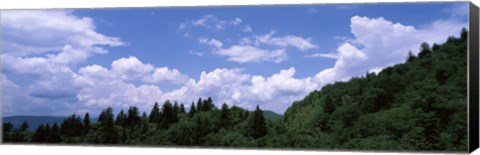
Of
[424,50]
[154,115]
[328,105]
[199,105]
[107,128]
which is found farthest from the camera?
[107,128]

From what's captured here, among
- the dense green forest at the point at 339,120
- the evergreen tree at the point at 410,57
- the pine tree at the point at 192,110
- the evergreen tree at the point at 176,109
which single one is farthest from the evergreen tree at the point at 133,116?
the evergreen tree at the point at 410,57

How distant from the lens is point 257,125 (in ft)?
39.7

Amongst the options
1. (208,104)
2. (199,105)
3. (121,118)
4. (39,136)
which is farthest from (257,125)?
(39,136)

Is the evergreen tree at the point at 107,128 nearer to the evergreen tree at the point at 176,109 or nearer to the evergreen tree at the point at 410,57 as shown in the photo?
the evergreen tree at the point at 176,109

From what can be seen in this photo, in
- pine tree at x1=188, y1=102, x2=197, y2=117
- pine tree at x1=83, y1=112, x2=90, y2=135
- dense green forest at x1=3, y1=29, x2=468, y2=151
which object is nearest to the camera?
dense green forest at x1=3, y1=29, x2=468, y2=151

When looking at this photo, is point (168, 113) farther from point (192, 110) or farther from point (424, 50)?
point (424, 50)

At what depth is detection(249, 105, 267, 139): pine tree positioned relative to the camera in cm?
1201

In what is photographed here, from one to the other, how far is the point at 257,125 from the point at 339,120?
3.75 ft

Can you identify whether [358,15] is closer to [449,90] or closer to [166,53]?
[449,90]

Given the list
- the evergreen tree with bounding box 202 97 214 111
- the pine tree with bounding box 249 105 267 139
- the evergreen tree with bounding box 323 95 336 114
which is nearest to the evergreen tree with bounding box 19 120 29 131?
the evergreen tree with bounding box 202 97 214 111

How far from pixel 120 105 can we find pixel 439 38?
14.4 ft

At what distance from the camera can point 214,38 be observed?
39.3 ft

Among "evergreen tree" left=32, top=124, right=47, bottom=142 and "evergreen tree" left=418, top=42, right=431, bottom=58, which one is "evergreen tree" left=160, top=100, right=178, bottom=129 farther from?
"evergreen tree" left=418, top=42, right=431, bottom=58

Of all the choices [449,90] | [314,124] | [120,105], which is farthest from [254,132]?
[449,90]
